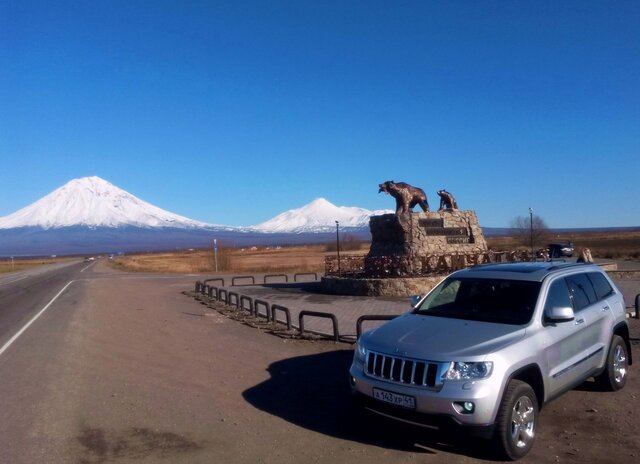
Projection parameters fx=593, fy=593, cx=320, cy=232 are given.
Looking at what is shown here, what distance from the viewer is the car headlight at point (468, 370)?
194 inches

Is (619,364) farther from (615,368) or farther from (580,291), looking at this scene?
(580,291)

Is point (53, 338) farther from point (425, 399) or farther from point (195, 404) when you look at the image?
point (425, 399)

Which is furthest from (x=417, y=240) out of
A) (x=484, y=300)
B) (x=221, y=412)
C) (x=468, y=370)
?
(x=468, y=370)

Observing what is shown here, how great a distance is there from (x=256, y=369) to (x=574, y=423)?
4.31 meters

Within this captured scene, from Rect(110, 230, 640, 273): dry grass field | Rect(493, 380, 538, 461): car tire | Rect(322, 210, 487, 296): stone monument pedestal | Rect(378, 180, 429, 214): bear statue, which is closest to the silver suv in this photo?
Rect(493, 380, 538, 461): car tire

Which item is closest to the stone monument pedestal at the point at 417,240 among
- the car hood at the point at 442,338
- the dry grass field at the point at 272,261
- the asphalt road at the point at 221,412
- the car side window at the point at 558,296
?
the asphalt road at the point at 221,412

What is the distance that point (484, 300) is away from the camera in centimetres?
626

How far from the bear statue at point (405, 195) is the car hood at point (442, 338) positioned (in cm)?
1601

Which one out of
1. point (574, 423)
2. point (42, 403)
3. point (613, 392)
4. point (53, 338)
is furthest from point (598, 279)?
point (53, 338)

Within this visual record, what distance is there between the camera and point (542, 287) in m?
5.94

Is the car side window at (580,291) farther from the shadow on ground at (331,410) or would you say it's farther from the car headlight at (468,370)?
the shadow on ground at (331,410)

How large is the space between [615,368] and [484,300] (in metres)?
1.98

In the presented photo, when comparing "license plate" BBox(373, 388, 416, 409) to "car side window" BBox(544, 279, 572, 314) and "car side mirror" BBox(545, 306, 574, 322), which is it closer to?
"car side mirror" BBox(545, 306, 574, 322)

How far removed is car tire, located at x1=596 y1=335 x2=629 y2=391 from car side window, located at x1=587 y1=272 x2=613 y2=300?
51cm
